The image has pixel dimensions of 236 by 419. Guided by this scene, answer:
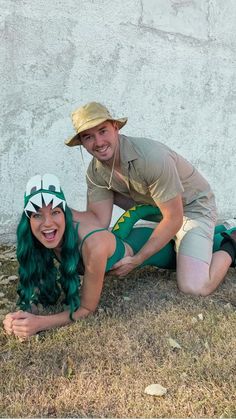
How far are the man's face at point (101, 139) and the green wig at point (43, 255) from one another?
1.14 feet

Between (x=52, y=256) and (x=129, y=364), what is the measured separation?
2.53 feet

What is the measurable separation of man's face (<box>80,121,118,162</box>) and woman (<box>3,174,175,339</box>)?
1.15 feet

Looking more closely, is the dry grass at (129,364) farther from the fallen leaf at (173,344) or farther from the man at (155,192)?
the man at (155,192)

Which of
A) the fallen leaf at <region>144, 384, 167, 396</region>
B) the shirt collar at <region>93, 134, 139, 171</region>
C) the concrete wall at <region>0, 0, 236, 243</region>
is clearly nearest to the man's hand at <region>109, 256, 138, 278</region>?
the shirt collar at <region>93, 134, 139, 171</region>

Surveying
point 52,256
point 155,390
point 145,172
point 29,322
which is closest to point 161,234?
point 145,172

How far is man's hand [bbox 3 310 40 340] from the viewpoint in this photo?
2.50 metres

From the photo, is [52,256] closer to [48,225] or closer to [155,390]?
[48,225]

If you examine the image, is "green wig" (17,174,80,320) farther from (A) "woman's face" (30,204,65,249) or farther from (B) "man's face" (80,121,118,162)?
(B) "man's face" (80,121,118,162)

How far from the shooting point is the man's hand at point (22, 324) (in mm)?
2498

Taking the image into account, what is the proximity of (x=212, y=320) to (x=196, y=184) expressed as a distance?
3.18 ft

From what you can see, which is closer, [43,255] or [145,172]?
[43,255]

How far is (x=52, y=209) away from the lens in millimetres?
2480

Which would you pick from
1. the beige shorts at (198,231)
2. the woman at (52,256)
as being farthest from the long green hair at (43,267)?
the beige shorts at (198,231)

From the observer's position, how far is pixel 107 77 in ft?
14.1
